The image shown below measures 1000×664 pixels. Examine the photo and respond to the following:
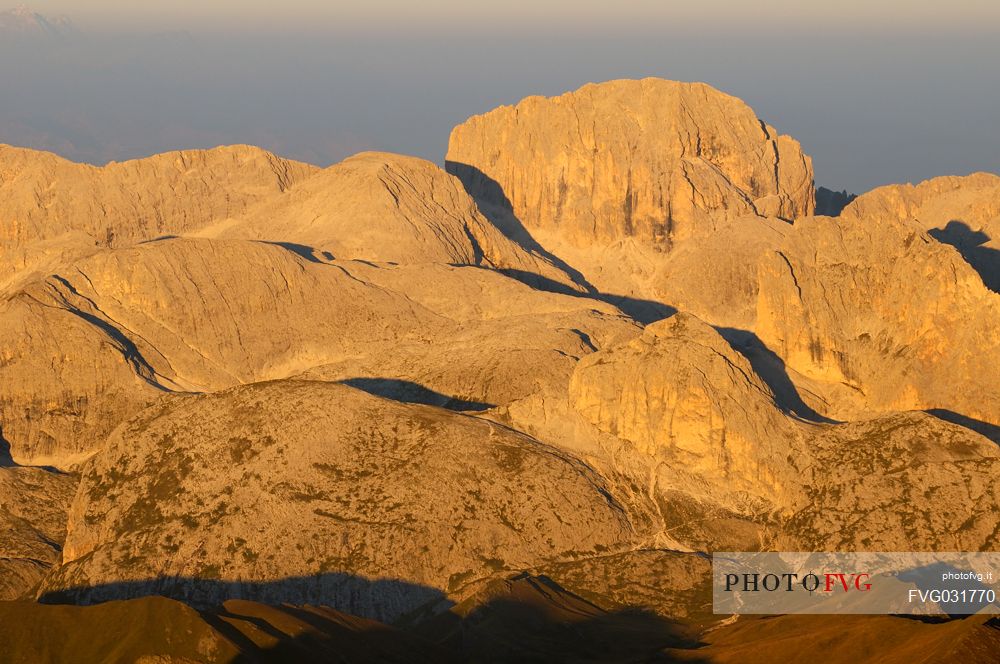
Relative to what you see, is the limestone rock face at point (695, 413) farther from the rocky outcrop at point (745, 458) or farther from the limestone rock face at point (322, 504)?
the limestone rock face at point (322, 504)

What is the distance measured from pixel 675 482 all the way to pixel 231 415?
47676mm

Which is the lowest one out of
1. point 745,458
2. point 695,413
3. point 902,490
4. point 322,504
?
point 902,490

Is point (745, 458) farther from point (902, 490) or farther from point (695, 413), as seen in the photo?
point (902, 490)

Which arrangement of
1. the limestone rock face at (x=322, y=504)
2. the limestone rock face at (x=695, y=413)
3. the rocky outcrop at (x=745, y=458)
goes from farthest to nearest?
the limestone rock face at (x=695, y=413), the rocky outcrop at (x=745, y=458), the limestone rock face at (x=322, y=504)

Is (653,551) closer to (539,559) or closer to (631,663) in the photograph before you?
(539,559)

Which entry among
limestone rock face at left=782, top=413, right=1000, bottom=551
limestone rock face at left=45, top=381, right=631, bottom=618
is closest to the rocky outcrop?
limestone rock face at left=782, top=413, right=1000, bottom=551

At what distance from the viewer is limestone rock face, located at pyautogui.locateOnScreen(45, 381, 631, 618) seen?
165 meters

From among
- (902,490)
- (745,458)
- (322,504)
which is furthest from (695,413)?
(322,504)

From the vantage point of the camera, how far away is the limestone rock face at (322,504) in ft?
541

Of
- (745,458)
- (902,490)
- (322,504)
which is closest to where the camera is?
(902,490)

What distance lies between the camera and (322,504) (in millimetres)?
172125

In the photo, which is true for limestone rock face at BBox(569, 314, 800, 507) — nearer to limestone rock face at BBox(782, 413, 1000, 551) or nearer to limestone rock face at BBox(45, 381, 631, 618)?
limestone rock face at BBox(782, 413, 1000, 551)

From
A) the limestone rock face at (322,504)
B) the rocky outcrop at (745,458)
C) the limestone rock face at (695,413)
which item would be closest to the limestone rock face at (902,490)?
the rocky outcrop at (745,458)

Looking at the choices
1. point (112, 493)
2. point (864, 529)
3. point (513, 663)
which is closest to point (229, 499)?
point (112, 493)
